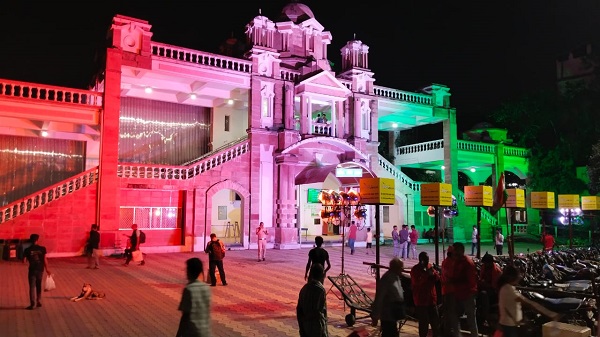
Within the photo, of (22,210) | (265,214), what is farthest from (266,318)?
(265,214)

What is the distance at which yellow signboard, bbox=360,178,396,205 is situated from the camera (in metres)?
10.4

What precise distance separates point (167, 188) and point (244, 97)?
8031mm

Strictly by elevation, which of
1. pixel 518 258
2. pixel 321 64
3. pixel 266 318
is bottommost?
pixel 266 318

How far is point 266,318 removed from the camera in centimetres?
929

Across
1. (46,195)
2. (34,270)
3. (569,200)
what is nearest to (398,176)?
(569,200)

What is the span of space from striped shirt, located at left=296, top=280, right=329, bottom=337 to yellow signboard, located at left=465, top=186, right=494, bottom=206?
8.87 meters

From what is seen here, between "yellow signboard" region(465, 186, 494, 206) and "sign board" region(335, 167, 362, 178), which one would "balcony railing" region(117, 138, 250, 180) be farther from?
"yellow signboard" region(465, 186, 494, 206)

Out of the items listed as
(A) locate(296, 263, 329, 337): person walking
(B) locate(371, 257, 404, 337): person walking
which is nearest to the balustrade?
(B) locate(371, 257, 404, 337): person walking

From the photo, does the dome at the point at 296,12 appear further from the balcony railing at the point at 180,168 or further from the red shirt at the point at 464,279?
the red shirt at the point at 464,279

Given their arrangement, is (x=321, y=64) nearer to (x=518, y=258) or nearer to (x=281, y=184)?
(x=281, y=184)

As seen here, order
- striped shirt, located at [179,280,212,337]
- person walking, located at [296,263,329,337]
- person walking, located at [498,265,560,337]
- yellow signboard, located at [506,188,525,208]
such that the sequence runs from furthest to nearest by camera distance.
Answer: yellow signboard, located at [506,188,525,208]
person walking, located at [498,265,560,337]
person walking, located at [296,263,329,337]
striped shirt, located at [179,280,212,337]

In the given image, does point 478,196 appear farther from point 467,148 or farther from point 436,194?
point 467,148

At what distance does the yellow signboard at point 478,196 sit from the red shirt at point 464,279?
6.03 m

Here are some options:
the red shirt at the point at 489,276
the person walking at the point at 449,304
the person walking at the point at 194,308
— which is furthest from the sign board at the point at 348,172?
the person walking at the point at 194,308
